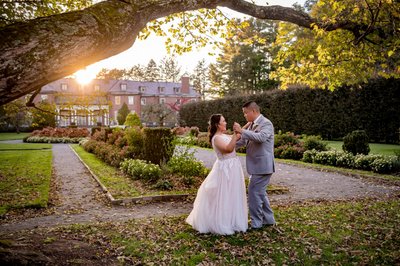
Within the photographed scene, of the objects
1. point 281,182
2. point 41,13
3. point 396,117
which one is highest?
point 41,13

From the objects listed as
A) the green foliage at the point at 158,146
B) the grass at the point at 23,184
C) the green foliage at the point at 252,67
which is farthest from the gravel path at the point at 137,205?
the green foliage at the point at 252,67

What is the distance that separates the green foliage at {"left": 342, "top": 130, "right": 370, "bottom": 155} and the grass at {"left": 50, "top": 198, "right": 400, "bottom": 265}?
24.9 ft

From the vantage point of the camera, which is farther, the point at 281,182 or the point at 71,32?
the point at 281,182

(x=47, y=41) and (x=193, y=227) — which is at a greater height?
(x=47, y=41)

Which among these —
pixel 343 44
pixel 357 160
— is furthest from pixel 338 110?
pixel 343 44

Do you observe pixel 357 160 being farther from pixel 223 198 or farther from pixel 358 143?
pixel 223 198

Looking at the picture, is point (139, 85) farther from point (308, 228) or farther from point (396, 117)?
point (308, 228)

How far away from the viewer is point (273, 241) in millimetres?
5062

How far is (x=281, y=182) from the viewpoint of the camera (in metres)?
10.7

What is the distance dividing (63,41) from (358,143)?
1338 cm

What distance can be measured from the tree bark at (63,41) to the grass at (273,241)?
9.04 feet

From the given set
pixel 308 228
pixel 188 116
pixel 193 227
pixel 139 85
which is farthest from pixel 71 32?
pixel 139 85

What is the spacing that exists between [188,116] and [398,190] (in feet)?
112

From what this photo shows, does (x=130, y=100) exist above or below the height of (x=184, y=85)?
below
